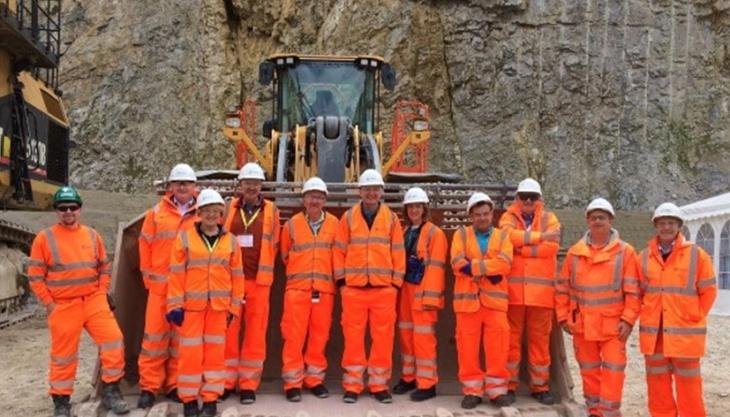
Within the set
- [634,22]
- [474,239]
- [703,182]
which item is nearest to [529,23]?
[634,22]

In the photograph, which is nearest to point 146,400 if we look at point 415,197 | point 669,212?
point 415,197

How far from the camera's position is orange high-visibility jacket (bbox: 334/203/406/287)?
17.5 ft

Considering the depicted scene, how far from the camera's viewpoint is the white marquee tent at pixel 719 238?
475 inches

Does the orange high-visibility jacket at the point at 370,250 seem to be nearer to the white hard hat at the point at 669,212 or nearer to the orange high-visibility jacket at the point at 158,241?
the orange high-visibility jacket at the point at 158,241

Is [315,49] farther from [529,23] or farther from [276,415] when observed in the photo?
[276,415]

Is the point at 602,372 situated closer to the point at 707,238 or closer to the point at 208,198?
the point at 208,198

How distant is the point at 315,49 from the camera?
84.6ft

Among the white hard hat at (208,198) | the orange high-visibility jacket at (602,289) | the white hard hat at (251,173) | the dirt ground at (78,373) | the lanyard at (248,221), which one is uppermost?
the white hard hat at (251,173)

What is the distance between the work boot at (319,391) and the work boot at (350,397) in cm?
16

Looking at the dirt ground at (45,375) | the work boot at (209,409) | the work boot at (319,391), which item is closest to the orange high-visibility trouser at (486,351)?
the work boot at (319,391)

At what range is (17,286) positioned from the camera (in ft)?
32.5

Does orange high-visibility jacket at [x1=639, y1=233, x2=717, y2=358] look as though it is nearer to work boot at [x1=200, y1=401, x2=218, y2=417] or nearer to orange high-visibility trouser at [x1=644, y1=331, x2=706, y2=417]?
orange high-visibility trouser at [x1=644, y1=331, x2=706, y2=417]

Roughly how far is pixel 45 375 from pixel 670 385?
5.39 metres

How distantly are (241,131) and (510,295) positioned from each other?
→ 14.9 ft
